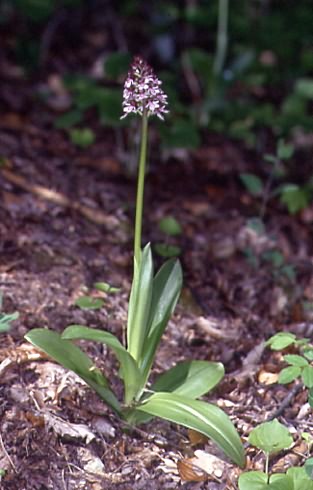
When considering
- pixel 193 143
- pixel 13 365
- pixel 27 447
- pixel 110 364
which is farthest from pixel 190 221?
pixel 27 447

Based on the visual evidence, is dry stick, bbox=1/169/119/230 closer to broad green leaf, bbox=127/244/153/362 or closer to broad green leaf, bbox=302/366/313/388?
broad green leaf, bbox=127/244/153/362

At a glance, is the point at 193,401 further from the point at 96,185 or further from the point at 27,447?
the point at 96,185

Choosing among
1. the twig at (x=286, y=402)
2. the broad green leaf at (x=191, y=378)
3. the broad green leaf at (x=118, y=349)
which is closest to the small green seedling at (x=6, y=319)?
the broad green leaf at (x=118, y=349)

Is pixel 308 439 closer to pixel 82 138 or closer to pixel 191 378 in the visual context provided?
pixel 191 378

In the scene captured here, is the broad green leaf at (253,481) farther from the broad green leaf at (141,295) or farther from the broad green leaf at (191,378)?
the broad green leaf at (141,295)

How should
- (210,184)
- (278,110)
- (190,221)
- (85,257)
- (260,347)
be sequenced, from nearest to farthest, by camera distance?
(260,347)
(85,257)
(190,221)
(210,184)
(278,110)

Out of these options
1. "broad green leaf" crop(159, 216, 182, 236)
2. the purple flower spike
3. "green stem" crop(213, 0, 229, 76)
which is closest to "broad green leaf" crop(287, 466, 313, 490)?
the purple flower spike
